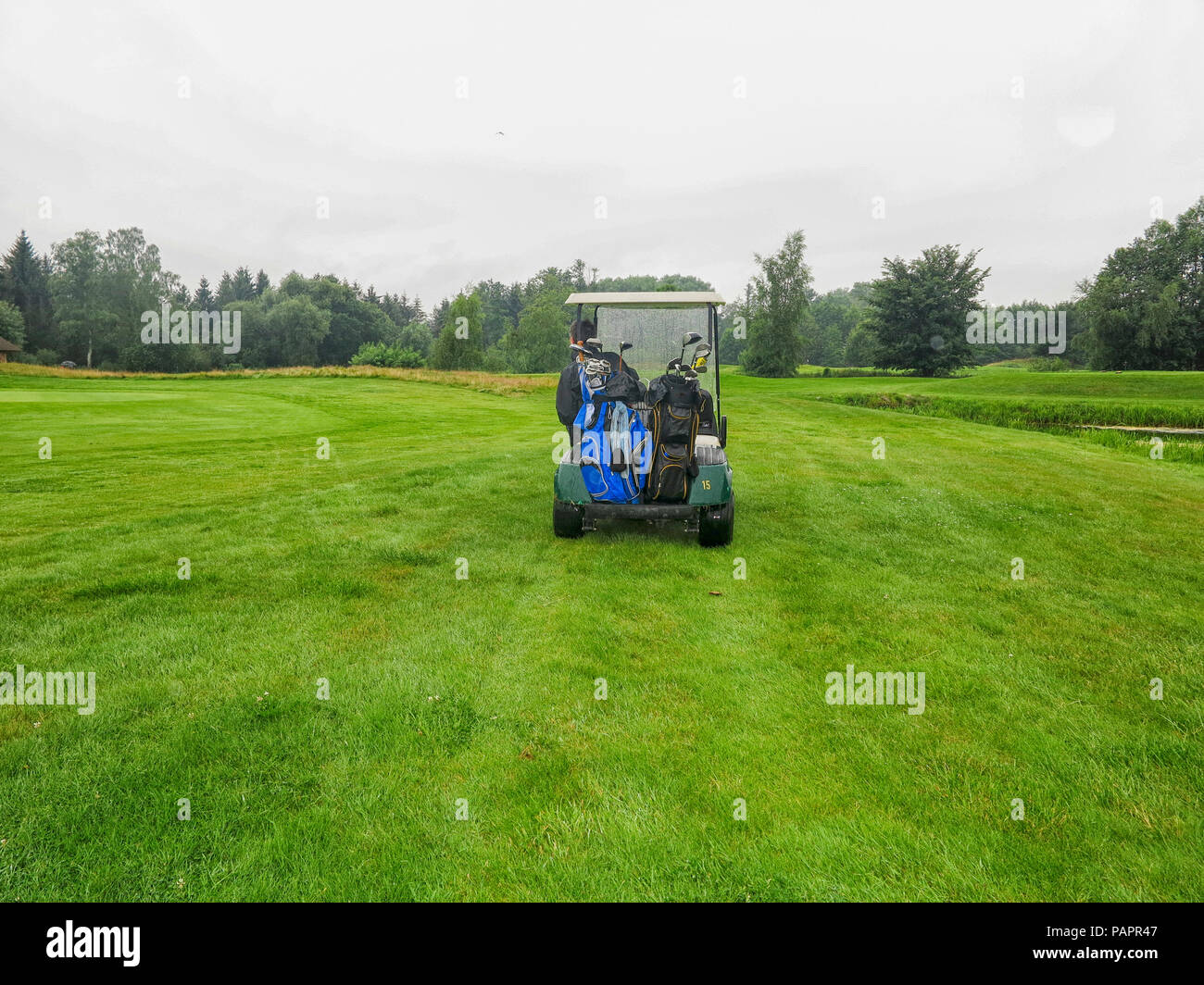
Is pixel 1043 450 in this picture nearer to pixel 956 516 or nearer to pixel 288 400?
pixel 956 516

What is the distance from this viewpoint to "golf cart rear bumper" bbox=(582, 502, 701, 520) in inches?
260

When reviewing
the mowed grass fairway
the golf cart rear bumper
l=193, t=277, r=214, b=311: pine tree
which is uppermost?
l=193, t=277, r=214, b=311: pine tree

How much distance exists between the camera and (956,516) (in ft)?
27.9

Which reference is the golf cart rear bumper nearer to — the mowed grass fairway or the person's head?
the mowed grass fairway

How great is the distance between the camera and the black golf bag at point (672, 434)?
6.35 m

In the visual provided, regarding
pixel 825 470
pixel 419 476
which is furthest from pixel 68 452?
pixel 825 470

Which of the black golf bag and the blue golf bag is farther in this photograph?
the blue golf bag

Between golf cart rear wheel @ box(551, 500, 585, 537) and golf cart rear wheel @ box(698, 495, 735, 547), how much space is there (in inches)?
48.6

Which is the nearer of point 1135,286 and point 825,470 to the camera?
point 825,470

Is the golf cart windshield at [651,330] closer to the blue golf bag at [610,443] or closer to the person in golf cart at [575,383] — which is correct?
the person in golf cart at [575,383]

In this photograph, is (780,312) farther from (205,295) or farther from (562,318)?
(205,295)

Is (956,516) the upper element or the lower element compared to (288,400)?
lower

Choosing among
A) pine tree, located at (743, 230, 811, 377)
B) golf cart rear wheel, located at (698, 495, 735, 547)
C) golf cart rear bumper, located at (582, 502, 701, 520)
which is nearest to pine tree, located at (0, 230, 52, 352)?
pine tree, located at (743, 230, 811, 377)
